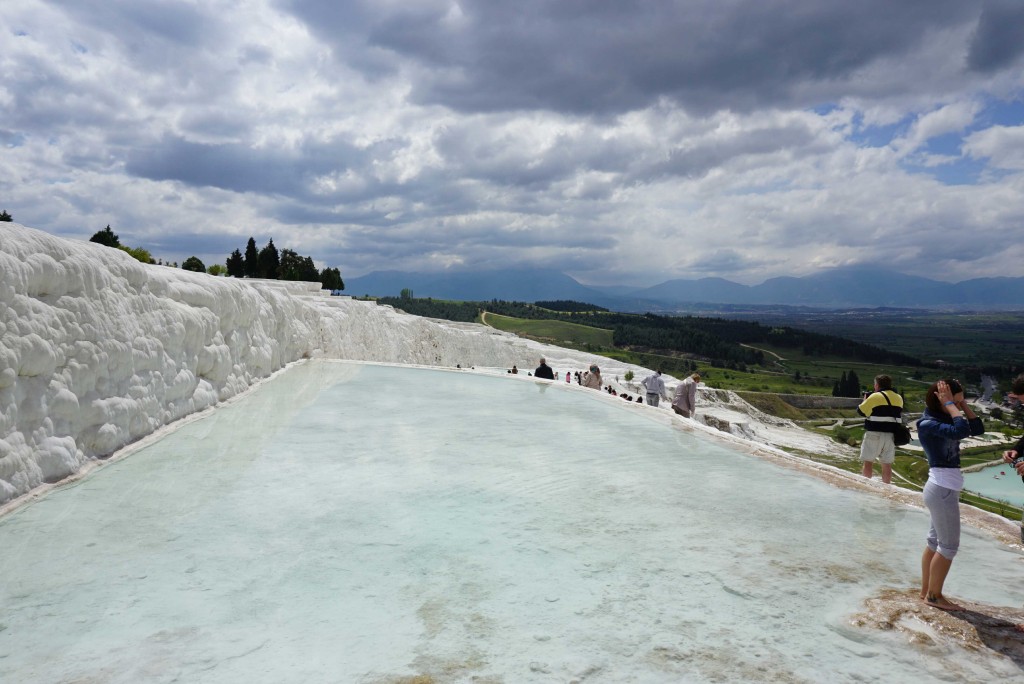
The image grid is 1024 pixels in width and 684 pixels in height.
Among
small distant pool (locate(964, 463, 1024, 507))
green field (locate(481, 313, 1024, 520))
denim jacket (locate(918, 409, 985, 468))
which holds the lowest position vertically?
small distant pool (locate(964, 463, 1024, 507))

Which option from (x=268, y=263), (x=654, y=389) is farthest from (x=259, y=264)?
(x=654, y=389)

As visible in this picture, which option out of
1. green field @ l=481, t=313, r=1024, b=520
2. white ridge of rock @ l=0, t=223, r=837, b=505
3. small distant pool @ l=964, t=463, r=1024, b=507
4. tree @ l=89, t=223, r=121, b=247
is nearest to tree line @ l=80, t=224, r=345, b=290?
tree @ l=89, t=223, r=121, b=247

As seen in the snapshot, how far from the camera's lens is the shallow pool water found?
138 inches

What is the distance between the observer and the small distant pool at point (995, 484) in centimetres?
5173

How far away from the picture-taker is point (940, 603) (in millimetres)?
4219

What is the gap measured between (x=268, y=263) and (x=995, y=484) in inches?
2628

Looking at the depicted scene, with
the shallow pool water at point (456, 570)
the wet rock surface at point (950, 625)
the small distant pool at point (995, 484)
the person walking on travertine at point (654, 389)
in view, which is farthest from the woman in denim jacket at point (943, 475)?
the small distant pool at point (995, 484)

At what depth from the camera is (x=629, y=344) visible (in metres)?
122

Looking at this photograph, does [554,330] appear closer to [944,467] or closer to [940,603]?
[944,467]

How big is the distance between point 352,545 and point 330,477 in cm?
190

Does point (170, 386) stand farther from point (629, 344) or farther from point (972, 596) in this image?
point (629, 344)

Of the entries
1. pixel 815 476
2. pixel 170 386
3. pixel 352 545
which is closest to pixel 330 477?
pixel 352 545

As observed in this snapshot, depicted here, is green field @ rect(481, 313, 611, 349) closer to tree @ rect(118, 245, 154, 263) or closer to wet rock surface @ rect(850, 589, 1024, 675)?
tree @ rect(118, 245, 154, 263)

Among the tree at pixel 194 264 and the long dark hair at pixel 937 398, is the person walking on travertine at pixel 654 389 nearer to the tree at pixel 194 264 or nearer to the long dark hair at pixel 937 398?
the long dark hair at pixel 937 398
